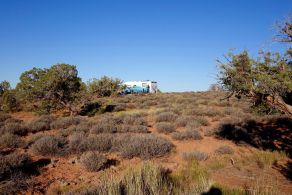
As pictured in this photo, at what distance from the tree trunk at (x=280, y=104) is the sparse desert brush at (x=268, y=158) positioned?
6.30 ft

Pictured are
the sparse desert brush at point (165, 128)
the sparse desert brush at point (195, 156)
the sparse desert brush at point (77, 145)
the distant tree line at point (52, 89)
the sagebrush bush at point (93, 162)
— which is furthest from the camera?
the distant tree line at point (52, 89)

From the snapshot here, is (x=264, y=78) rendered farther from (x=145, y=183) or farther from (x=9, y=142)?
(x=9, y=142)

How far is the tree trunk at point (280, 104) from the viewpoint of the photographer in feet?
18.4

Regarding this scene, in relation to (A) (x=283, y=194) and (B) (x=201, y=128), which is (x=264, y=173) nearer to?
(A) (x=283, y=194)

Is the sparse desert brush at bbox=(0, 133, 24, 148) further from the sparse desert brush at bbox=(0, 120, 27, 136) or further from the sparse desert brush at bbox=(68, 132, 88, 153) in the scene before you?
the sparse desert brush at bbox=(68, 132, 88, 153)

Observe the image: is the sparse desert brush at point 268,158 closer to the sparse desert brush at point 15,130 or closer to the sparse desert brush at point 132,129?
the sparse desert brush at point 132,129

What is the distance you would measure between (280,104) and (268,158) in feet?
8.37

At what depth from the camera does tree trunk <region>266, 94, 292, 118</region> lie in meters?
5.59

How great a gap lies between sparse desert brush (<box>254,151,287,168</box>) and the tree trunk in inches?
75.6

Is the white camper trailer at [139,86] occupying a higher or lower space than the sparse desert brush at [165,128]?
higher

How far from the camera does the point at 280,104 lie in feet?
19.0

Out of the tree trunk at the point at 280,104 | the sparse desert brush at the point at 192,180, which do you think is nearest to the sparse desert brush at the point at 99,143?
the sparse desert brush at the point at 192,180

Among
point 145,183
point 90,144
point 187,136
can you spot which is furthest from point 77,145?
point 187,136

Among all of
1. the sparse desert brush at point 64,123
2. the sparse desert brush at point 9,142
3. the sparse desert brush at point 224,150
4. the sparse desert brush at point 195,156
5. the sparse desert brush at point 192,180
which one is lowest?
the sparse desert brush at point 224,150
